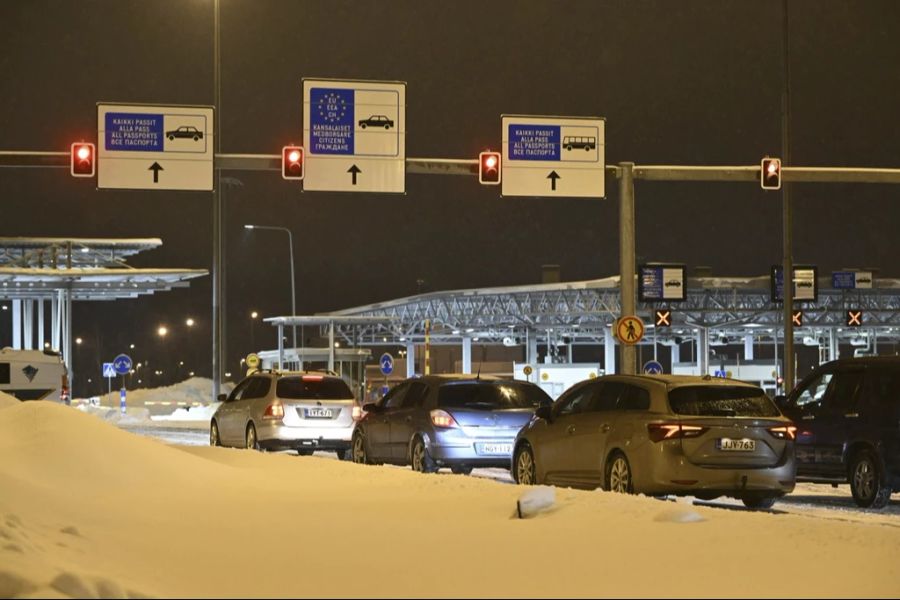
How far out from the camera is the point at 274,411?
77.5ft

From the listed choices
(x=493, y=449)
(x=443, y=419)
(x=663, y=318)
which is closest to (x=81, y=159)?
(x=443, y=419)

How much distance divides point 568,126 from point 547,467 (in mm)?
13015

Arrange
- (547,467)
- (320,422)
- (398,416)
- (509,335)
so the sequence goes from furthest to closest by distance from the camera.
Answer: (509,335), (320,422), (398,416), (547,467)

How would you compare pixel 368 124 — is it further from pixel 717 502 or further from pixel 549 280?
pixel 549 280

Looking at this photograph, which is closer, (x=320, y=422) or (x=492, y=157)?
(x=320, y=422)

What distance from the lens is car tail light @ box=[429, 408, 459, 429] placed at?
62.7ft

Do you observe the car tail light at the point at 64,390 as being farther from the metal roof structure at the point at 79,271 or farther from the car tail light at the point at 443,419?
the metal roof structure at the point at 79,271

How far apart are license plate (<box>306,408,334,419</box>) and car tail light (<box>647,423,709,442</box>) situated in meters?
10.3

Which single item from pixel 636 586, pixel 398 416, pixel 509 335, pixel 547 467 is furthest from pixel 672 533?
pixel 509 335

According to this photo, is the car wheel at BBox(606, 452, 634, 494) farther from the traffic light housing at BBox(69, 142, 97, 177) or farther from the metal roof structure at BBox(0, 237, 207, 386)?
the metal roof structure at BBox(0, 237, 207, 386)

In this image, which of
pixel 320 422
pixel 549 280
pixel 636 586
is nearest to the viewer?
pixel 636 586

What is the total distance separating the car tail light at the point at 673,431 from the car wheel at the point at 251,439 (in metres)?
11.0

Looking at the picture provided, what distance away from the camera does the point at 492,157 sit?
27156mm

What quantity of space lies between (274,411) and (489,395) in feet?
17.7
